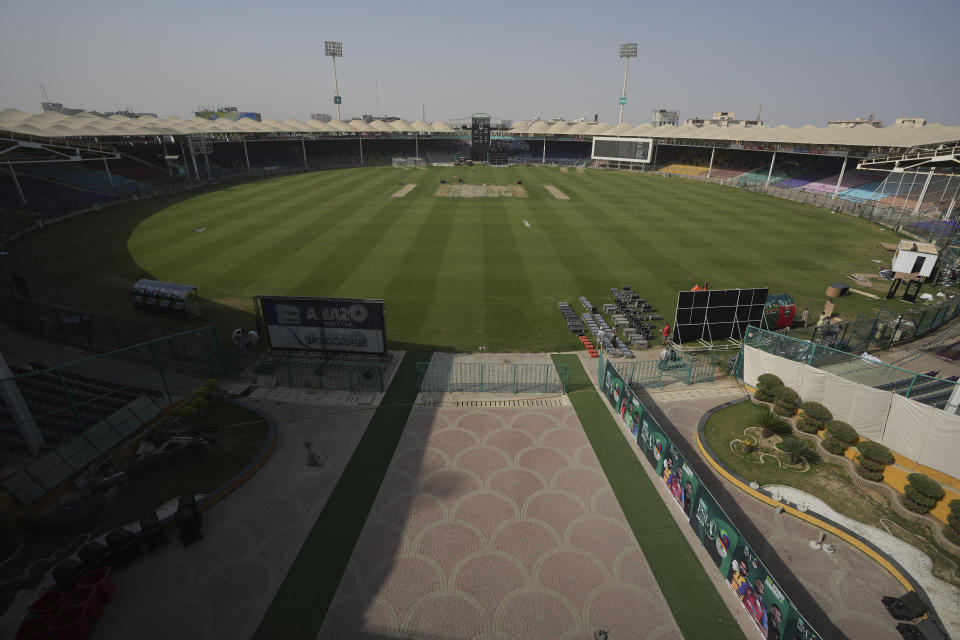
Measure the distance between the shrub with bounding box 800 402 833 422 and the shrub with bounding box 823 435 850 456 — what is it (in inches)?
28.1

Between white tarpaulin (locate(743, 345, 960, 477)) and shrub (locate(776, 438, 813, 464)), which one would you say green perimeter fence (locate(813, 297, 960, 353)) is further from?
shrub (locate(776, 438, 813, 464))

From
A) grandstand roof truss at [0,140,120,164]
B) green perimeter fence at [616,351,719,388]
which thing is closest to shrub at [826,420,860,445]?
green perimeter fence at [616,351,719,388]

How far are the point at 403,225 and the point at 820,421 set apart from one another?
3824cm

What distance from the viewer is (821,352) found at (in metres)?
17.2

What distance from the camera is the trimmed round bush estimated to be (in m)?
13.4

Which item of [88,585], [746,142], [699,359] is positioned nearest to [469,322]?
[699,359]

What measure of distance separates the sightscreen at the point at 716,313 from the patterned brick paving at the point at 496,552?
10.8 meters

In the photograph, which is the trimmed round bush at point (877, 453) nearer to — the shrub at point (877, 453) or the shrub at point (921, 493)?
the shrub at point (877, 453)

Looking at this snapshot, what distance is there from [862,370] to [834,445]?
3.20 m

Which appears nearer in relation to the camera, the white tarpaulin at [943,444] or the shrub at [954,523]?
the shrub at [954,523]

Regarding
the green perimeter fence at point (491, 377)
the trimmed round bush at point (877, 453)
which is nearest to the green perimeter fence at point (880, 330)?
the trimmed round bush at point (877, 453)

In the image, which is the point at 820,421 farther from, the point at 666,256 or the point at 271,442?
the point at 666,256

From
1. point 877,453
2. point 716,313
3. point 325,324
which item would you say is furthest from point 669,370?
point 325,324

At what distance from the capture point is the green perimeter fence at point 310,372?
1908 cm
